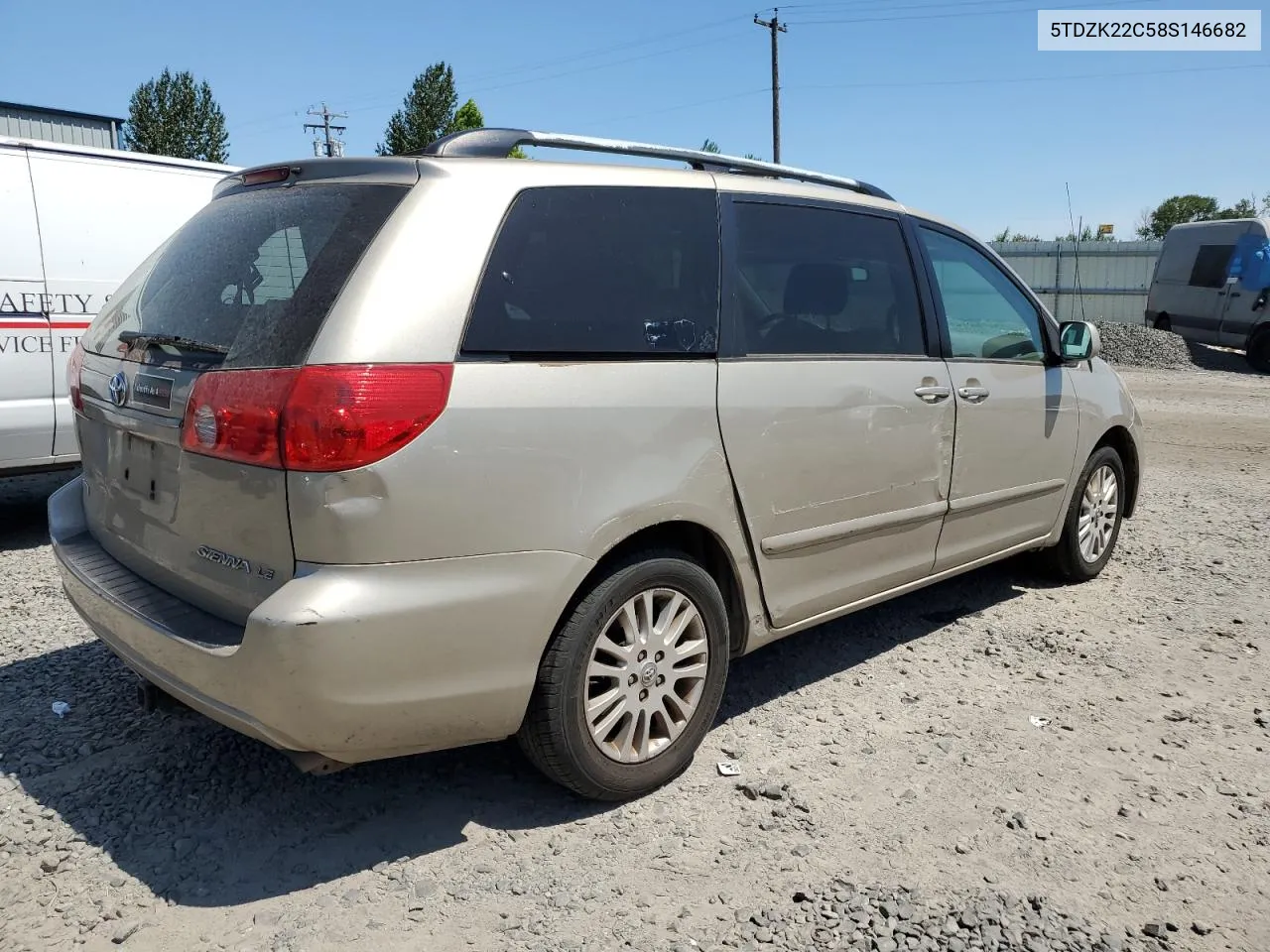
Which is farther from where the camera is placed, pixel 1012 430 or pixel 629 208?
pixel 1012 430

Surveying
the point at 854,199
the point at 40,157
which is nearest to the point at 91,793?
the point at 854,199

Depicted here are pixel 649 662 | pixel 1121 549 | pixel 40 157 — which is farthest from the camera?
pixel 1121 549

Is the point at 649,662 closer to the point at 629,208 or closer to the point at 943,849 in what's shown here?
the point at 943,849

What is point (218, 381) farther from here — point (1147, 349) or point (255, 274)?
point (1147, 349)

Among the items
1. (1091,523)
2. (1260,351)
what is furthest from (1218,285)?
(1091,523)

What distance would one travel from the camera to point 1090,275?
27.6 meters

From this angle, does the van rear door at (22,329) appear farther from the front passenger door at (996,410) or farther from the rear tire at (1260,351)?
the rear tire at (1260,351)

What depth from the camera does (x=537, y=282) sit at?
9.24 feet

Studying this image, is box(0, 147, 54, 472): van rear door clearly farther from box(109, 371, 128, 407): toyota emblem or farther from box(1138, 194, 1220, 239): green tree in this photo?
box(1138, 194, 1220, 239): green tree

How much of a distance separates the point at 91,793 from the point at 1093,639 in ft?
13.2

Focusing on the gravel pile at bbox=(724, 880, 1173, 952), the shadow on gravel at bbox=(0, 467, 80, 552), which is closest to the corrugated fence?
the shadow on gravel at bbox=(0, 467, 80, 552)

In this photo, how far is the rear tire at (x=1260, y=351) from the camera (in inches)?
707

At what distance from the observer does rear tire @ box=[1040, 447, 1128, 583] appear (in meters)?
5.21

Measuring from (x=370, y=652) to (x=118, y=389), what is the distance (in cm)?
124
